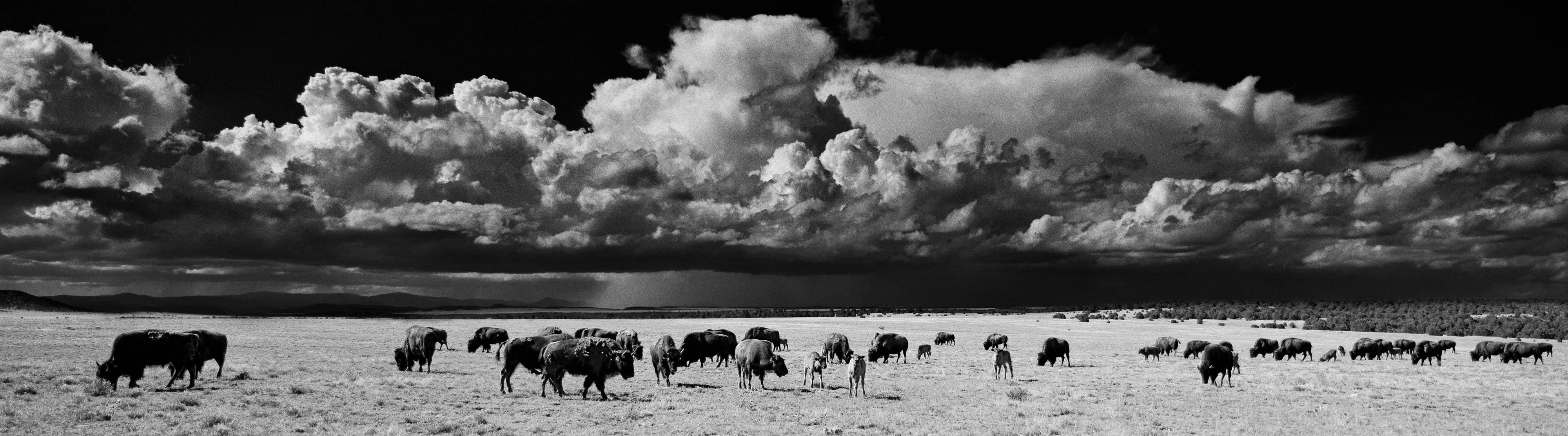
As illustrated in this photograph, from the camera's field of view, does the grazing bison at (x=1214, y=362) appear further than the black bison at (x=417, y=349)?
No

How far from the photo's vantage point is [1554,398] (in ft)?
89.2

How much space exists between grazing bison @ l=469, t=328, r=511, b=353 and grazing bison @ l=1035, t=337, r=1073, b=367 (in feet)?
93.5

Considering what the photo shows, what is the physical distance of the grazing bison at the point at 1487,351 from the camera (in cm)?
4966

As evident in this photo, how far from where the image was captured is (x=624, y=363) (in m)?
24.7

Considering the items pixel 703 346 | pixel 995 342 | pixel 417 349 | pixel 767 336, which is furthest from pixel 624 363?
pixel 995 342

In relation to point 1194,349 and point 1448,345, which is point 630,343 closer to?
point 1194,349

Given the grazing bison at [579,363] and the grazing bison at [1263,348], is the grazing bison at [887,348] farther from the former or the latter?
the grazing bison at [1263,348]

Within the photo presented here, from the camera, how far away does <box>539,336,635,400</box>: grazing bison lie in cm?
2266

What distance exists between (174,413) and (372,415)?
4.10 m

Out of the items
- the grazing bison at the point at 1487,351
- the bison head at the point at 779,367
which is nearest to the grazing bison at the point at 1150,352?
the grazing bison at the point at 1487,351

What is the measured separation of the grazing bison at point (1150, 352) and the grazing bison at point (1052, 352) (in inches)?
296

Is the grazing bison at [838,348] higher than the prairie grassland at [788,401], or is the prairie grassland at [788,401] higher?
the grazing bison at [838,348]

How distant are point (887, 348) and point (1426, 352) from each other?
3281cm

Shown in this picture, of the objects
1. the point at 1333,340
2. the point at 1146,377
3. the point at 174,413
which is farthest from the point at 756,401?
the point at 1333,340
